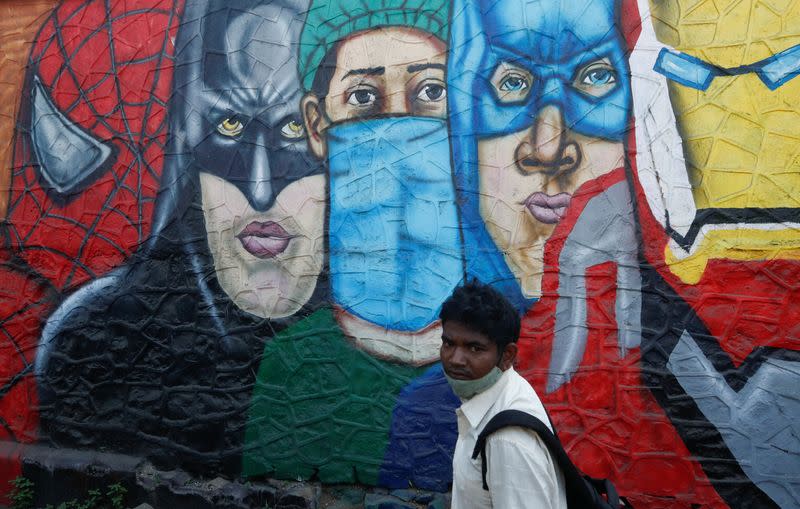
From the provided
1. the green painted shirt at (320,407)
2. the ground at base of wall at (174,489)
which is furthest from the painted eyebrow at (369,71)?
the ground at base of wall at (174,489)

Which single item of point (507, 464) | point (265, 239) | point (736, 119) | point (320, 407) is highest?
point (736, 119)

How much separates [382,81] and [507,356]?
1975mm

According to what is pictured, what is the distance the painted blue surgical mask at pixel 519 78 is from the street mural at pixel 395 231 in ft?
0.04

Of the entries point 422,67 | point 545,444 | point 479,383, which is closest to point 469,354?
point 479,383

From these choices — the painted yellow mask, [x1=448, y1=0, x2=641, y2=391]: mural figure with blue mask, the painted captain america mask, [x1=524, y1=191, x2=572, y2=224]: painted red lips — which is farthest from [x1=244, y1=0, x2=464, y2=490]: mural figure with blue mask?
the painted yellow mask

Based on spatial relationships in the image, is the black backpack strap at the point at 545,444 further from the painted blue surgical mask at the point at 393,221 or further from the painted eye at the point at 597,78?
the painted eye at the point at 597,78

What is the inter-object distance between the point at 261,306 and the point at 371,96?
1.27m

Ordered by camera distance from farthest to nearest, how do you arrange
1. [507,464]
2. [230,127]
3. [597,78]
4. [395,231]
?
1. [230,127]
2. [395,231]
3. [597,78]
4. [507,464]

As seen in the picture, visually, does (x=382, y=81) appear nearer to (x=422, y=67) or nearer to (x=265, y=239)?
(x=422, y=67)

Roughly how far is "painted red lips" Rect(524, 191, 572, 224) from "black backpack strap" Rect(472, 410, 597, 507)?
1684 millimetres

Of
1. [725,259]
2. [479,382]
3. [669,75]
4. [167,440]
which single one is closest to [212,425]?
[167,440]

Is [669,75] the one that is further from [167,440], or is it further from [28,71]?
[28,71]

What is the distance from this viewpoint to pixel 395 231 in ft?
10.2

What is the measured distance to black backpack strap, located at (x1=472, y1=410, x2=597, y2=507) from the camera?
1.38 m
